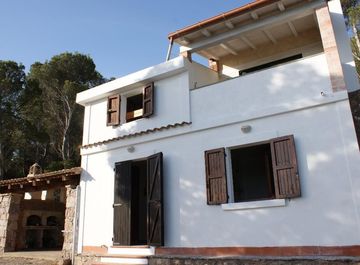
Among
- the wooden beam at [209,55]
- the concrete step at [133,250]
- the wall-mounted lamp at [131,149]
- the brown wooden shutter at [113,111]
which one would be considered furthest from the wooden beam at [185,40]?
the concrete step at [133,250]

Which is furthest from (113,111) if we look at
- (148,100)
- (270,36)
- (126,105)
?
(270,36)

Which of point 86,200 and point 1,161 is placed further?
point 1,161

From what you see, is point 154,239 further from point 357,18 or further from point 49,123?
point 49,123

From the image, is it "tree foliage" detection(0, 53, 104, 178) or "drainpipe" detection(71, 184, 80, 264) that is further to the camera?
"tree foliage" detection(0, 53, 104, 178)

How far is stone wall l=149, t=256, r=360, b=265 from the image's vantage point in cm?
588

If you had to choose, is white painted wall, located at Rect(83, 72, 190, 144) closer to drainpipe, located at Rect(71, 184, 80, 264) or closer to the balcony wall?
the balcony wall

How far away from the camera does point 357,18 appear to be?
17.2 meters

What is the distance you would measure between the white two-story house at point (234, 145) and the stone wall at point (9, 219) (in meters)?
4.10

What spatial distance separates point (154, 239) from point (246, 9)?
6114 mm

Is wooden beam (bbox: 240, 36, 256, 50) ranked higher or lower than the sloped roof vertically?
higher

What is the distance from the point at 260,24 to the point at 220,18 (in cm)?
102

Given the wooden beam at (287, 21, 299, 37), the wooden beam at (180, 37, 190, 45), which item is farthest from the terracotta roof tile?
the wooden beam at (287, 21, 299, 37)

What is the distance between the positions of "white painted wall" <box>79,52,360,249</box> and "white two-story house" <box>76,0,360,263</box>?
2 cm

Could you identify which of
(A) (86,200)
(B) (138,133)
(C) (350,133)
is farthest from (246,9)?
(A) (86,200)
